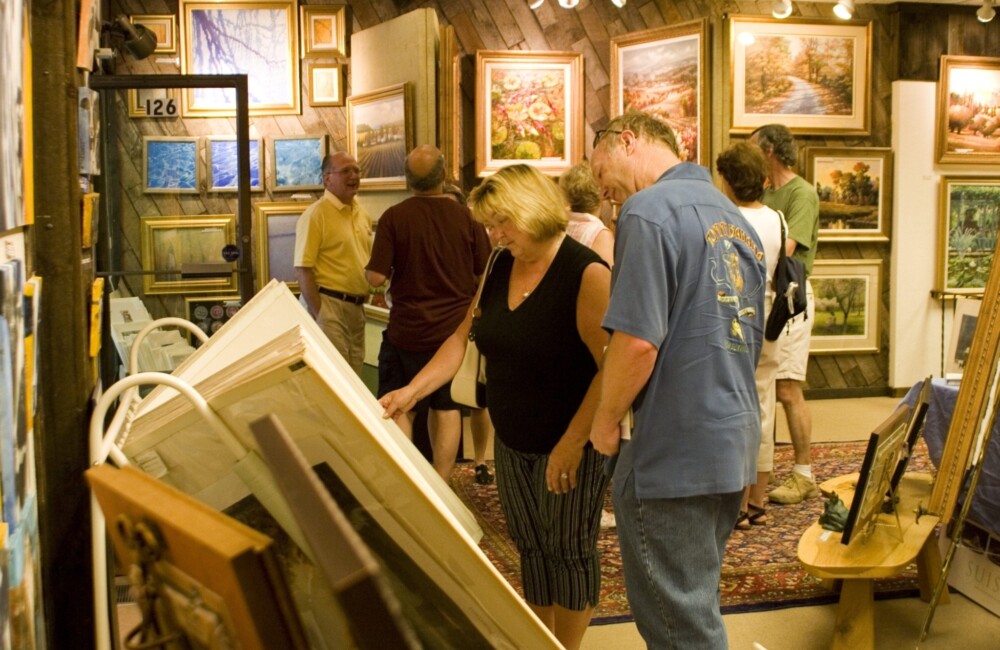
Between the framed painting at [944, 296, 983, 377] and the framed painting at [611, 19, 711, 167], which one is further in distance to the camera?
the framed painting at [611, 19, 711, 167]

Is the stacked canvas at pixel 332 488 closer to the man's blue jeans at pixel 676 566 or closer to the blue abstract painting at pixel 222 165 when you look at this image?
the man's blue jeans at pixel 676 566

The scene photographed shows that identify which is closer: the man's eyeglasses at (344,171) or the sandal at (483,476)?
the sandal at (483,476)

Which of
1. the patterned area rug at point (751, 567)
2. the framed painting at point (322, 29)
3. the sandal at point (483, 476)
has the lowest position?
the patterned area rug at point (751, 567)

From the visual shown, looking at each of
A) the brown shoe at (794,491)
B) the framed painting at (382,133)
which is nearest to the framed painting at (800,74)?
the framed painting at (382,133)

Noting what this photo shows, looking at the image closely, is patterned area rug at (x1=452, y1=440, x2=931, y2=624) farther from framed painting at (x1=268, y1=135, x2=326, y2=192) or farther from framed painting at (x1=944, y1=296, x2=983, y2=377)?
framed painting at (x1=268, y1=135, x2=326, y2=192)

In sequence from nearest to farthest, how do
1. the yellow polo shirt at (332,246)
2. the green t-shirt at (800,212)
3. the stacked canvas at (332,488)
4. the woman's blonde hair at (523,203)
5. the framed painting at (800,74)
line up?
the stacked canvas at (332,488) < the woman's blonde hair at (523,203) < the green t-shirt at (800,212) < the yellow polo shirt at (332,246) < the framed painting at (800,74)

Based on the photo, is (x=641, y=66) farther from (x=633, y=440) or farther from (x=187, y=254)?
(x=633, y=440)

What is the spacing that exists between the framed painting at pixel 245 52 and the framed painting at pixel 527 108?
1303 mm

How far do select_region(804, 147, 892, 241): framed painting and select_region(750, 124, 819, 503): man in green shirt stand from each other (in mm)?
2719

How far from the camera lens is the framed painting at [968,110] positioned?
7676 mm

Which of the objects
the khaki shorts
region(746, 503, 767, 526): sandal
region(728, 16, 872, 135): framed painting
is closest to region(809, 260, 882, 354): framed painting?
region(728, 16, 872, 135): framed painting

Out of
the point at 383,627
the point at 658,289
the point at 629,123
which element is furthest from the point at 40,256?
the point at 629,123

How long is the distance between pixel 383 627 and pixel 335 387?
31cm

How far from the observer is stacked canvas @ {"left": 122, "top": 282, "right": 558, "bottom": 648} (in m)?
0.81
